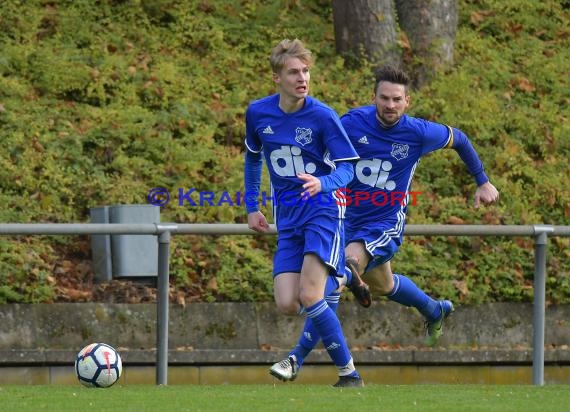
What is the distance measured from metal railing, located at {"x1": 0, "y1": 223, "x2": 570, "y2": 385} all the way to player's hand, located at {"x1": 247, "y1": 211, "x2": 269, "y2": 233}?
33cm

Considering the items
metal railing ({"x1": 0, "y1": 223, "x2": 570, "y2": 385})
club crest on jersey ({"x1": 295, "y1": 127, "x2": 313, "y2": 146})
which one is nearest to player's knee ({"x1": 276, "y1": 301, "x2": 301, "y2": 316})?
metal railing ({"x1": 0, "y1": 223, "x2": 570, "y2": 385})

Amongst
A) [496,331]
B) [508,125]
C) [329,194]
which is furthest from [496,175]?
[329,194]

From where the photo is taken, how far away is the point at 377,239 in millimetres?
8594

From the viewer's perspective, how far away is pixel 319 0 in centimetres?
1535

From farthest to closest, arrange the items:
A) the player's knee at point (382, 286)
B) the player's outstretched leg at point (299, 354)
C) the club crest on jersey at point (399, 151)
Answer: the player's knee at point (382, 286) → the club crest on jersey at point (399, 151) → the player's outstretched leg at point (299, 354)

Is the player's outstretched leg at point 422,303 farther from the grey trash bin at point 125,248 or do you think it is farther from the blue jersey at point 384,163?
the grey trash bin at point 125,248

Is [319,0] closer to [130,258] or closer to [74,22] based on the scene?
[74,22]

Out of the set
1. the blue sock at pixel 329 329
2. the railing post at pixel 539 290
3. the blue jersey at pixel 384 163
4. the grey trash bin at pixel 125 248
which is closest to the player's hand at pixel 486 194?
the blue jersey at pixel 384 163

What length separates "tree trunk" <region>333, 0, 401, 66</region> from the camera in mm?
13898

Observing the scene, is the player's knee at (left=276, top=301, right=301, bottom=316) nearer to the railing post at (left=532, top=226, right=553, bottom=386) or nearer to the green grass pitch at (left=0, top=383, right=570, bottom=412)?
the green grass pitch at (left=0, top=383, right=570, bottom=412)

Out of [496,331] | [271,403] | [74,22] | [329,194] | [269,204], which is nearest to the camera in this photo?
[271,403]

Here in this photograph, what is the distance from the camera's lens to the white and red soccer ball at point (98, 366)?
25.8 feet

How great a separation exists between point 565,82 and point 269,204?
4.45m

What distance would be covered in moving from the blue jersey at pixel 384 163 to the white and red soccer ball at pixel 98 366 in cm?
182
